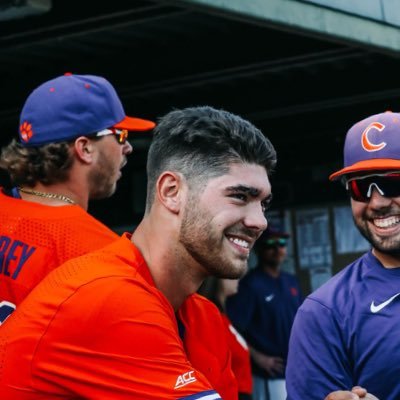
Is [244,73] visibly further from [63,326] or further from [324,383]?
[63,326]

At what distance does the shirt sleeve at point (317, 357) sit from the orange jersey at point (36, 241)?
0.73 meters

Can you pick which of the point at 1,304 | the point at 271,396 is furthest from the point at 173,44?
the point at 1,304

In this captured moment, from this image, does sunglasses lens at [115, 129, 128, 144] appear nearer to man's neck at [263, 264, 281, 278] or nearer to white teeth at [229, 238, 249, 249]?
white teeth at [229, 238, 249, 249]

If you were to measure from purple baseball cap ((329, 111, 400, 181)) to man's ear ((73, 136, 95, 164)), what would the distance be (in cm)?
89

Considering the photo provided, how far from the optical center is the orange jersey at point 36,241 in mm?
3809

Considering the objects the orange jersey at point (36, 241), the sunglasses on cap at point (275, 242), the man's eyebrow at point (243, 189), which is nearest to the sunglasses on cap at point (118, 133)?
the orange jersey at point (36, 241)

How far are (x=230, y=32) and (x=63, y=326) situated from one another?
4.68 metres

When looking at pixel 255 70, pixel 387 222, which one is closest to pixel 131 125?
pixel 387 222

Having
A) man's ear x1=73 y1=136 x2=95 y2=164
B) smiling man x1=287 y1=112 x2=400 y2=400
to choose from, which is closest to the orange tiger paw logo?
man's ear x1=73 y1=136 x2=95 y2=164

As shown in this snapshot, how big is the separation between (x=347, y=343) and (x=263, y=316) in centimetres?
544

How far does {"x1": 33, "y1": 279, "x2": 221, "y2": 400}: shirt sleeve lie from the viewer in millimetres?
2750

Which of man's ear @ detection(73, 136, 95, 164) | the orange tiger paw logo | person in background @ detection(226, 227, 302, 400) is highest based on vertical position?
the orange tiger paw logo

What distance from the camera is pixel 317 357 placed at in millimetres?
3588

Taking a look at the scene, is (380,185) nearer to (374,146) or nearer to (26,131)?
(374,146)
